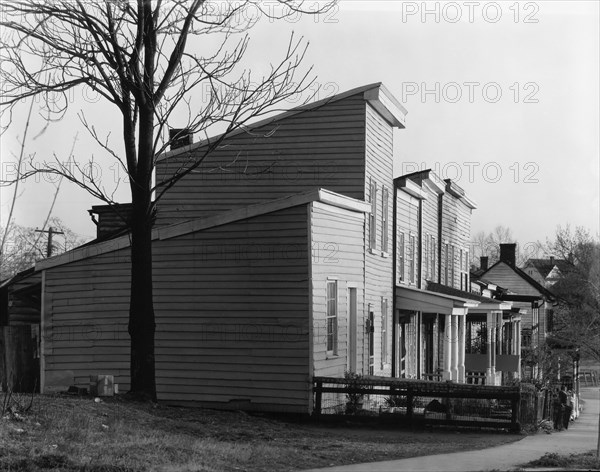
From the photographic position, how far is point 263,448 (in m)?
14.2

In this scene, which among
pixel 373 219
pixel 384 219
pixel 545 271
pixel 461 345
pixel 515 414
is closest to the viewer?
pixel 515 414

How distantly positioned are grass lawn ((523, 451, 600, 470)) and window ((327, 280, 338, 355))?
8.71m

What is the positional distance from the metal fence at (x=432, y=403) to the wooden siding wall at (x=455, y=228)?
1740 centimetres

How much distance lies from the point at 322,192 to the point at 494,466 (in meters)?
8.87

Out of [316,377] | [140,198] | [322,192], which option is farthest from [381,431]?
[140,198]

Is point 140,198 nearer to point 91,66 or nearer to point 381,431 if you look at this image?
point 91,66

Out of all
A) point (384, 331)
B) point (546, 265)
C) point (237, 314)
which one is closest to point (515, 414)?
point (237, 314)

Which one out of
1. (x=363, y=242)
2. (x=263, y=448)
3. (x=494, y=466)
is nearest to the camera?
(x=494, y=466)

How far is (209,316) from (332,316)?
2.95 meters

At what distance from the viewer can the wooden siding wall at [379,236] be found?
2595cm

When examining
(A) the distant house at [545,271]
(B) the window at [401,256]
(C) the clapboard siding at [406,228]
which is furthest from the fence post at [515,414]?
(A) the distant house at [545,271]

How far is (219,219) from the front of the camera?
843 inches

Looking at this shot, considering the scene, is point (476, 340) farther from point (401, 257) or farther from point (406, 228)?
point (401, 257)

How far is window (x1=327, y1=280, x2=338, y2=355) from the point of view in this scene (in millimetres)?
22156
